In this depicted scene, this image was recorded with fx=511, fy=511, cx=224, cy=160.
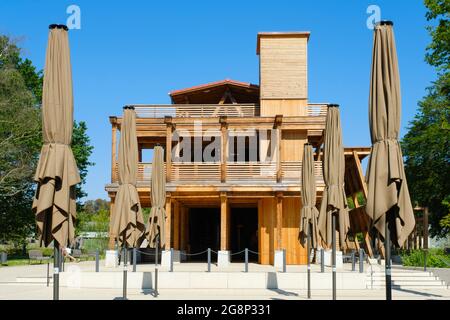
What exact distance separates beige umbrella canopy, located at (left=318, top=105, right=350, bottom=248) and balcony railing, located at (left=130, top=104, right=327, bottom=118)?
44.9 feet

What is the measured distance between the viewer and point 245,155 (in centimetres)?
2703

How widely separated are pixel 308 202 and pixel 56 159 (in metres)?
8.35

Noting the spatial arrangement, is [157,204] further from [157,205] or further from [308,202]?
[308,202]

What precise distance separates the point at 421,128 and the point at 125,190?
32.2 meters

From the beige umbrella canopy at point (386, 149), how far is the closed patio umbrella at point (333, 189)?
368 cm

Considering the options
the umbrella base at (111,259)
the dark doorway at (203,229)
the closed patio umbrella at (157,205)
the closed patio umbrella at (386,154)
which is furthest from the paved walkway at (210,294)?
the dark doorway at (203,229)

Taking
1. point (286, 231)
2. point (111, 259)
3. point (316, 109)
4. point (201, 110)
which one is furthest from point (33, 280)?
point (316, 109)

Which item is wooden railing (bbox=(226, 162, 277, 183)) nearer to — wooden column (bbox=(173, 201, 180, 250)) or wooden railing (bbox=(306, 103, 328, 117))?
wooden column (bbox=(173, 201, 180, 250))

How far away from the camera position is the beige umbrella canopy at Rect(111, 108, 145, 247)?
10.5 meters

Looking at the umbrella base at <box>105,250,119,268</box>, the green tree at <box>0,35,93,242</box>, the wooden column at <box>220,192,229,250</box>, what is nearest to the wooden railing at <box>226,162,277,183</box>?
the wooden column at <box>220,192,229,250</box>

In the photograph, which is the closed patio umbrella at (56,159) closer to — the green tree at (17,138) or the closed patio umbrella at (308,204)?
the closed patio umbrella at (308,204)

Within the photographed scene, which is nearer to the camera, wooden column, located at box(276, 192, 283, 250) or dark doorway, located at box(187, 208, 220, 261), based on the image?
wooden column, located at box(276, 192, 283, 250)

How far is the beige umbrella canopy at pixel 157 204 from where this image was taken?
1381cm
